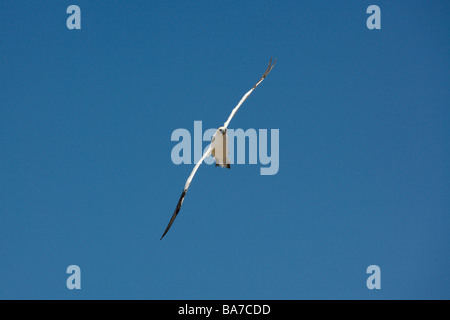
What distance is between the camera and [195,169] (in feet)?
71.4

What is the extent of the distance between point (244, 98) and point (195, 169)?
3.35 metres

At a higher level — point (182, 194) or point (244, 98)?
Result: point (244, 98)

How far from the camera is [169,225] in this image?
2027cm

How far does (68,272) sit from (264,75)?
985cm

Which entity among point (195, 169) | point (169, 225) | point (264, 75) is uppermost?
point (264, 75)

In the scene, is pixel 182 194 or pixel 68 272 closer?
pixel 182 194

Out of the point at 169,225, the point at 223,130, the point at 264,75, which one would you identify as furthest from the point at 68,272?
the point at 264,75
